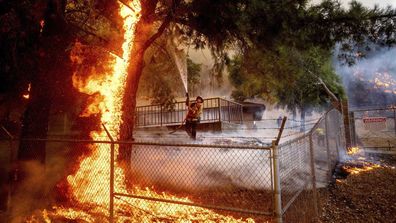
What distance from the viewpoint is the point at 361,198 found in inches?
263

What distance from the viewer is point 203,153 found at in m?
11.0

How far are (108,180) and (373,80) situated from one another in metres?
44.9

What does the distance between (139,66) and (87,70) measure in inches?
74.4

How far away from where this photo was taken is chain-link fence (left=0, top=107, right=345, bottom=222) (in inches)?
216

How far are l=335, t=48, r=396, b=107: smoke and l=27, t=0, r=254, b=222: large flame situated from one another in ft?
128

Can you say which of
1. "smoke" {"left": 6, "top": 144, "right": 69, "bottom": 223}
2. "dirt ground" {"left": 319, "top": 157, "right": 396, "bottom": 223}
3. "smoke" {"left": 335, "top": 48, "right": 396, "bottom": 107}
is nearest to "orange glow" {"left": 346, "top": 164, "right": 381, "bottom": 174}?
"dirt ground" {"left": 319, "top": 157, "right": 396, "bottom": 223}

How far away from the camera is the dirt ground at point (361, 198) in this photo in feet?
→ 18.9

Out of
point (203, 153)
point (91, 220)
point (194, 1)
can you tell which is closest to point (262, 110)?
point (203, 153)

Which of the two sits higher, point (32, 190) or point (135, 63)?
point (135, 63)

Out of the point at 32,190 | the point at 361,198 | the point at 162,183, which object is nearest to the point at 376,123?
the point at 361,198

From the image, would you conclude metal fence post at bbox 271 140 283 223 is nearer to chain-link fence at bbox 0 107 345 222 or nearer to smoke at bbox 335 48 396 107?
chain-link fence at bbox 0 107 345 222

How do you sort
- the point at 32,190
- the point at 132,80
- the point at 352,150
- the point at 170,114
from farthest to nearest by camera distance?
the point at 170,114 < the point at 352,150 < the point at 132,80 < the point at 32,190

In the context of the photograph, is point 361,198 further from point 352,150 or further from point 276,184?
point 352,150

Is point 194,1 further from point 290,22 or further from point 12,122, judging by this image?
point 12,122
